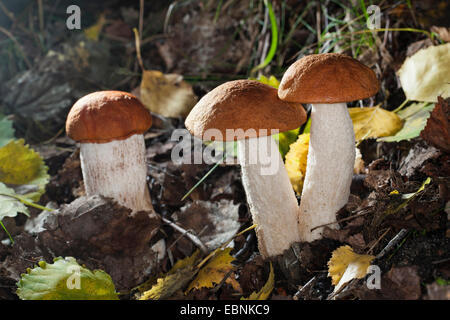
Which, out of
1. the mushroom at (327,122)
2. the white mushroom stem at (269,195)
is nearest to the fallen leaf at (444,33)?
the mushroom at (327,122)

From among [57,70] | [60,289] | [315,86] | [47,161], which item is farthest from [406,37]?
[57,70]

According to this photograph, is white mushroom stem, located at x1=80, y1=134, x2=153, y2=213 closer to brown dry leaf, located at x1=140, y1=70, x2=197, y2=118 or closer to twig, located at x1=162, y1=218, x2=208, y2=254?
twig, located at x1=162, y1=218, x2=208, y2=254

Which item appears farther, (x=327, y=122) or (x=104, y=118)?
(x=104, y=118)

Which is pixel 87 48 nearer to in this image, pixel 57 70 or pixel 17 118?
pixel 57 70

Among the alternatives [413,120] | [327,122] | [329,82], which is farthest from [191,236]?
[413,120]

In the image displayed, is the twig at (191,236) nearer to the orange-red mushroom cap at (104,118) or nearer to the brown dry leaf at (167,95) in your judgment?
the orange-red mushroom cap at (104,118)

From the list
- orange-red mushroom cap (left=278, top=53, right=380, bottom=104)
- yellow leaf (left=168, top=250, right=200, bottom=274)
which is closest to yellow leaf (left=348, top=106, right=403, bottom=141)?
orange-red mushroom cap (left=278, top=53, right=380, bottom=104)

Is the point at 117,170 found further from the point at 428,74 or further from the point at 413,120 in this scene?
the point at 428,74
